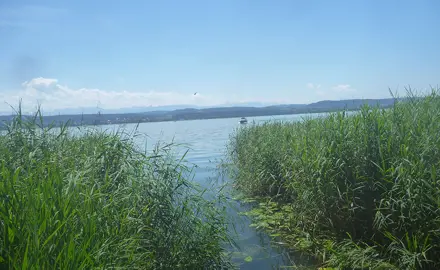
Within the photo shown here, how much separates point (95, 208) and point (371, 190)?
3753mm

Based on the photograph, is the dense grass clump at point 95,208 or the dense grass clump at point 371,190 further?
the dense grass clump at point 371,190

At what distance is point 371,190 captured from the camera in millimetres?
4887

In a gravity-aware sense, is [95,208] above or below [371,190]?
above

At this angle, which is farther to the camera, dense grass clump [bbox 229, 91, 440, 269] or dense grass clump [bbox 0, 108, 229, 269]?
dense grass clump [bbox 229, 91, 440, 269]

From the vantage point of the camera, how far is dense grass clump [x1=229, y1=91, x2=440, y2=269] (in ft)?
13.4

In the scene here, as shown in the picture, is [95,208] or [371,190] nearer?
[95,208]

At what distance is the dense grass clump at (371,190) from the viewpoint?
4.08m

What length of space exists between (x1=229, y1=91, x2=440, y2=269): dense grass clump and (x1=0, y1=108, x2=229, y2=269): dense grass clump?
164cm

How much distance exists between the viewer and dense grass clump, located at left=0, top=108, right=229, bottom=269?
7.85 feet

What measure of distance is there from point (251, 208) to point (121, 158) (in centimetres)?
434

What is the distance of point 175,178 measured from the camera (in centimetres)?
456

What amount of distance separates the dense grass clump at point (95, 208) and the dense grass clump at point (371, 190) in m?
1.64

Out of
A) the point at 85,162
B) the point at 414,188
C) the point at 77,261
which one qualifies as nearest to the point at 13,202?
the point at 77,261

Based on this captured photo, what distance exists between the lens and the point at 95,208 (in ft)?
10.1
